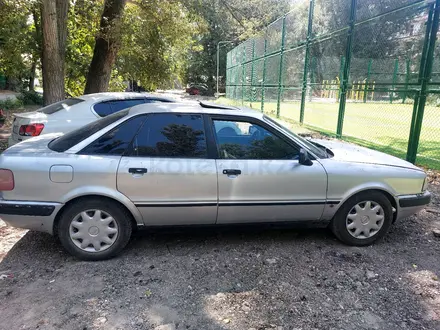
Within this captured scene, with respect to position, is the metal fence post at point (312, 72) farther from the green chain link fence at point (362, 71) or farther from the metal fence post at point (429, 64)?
the metal fence post at point (429, 64)

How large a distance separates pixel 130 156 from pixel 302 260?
1946mm

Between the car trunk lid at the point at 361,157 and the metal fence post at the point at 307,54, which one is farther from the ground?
the metal fence post at the point at 307,54

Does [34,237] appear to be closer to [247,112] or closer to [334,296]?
[247,112]

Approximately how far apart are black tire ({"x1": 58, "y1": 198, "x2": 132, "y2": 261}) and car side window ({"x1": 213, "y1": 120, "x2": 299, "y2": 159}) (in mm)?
1162

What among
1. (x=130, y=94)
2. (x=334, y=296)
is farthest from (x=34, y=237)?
(x=130, y=94)

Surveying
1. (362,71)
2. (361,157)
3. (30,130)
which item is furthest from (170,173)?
(362,71)

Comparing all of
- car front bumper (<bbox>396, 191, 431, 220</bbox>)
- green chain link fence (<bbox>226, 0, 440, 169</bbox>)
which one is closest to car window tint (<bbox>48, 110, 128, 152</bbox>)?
car front bumper (<bbox>396, 191, 431, 220</bbox>)

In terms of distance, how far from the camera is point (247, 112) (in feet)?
12.7

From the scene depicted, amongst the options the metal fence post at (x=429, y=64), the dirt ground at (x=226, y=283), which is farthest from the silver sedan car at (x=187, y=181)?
the metal fence post at (x=429, y=64)

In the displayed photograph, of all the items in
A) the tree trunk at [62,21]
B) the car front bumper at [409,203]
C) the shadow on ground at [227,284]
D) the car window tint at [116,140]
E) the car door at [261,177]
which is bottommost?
the shadow on ground at [227,284]

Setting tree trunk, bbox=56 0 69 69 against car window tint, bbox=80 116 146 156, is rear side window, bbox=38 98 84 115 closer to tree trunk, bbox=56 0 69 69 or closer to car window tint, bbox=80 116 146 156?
tree trunk, bbox=56 0 69 69

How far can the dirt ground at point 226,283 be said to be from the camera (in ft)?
8.97

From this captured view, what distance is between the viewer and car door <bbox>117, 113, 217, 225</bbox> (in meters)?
3.43

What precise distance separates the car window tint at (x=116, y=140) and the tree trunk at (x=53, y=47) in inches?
261
